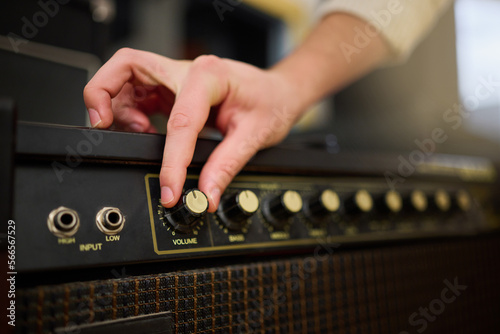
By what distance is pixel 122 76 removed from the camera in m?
0.48

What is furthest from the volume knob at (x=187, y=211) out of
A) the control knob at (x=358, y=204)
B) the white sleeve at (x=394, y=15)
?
the white sleeve at (x=394, y=15)

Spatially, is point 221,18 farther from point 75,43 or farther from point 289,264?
point 289,264

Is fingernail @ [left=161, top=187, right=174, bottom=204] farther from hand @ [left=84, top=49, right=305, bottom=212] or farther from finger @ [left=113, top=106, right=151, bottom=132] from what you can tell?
finger @ [left=113, top=106, right=151, bottom=132]

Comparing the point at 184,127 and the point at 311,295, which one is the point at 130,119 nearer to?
the point at 184,127

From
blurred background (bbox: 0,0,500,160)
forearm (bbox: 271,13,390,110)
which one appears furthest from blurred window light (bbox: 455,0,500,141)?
forearm (bbox: 271,13,390,110)

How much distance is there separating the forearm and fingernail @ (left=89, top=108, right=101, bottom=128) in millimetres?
323

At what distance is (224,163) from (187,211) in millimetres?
77

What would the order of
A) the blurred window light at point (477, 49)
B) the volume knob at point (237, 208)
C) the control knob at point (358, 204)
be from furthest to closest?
the blurred window light at point (477, 49), the control knob at point (358, 204), the volume knob at point (237, 208)

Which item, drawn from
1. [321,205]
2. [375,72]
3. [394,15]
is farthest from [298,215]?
[375,72]

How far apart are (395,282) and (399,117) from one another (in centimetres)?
78

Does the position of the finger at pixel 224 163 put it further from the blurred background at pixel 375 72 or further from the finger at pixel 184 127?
the blurred background at pixel 375 72

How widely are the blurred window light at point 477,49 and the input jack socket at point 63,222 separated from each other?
4.53ft

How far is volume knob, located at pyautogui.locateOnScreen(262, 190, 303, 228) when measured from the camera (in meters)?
0.53

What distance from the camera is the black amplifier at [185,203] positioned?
15.2 inches
